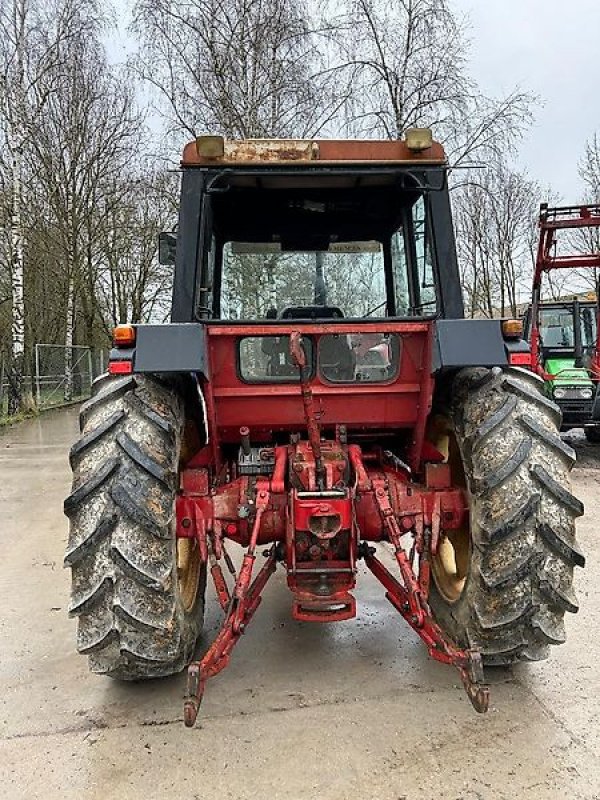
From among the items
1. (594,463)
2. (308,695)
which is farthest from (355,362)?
(594,463)

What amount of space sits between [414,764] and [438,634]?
44 cm

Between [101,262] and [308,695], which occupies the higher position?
[101,262]

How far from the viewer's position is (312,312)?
3.51 meters

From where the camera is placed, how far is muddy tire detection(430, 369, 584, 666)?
2.70 metres

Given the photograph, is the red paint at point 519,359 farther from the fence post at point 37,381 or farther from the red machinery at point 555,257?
the fence post at point 37,381

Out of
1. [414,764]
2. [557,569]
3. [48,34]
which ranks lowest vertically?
[414,764]

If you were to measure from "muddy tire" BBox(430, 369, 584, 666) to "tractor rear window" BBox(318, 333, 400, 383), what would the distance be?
1.47 feet

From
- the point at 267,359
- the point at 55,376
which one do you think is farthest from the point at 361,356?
the point at 55,376

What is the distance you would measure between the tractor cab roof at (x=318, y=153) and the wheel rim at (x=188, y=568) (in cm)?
177

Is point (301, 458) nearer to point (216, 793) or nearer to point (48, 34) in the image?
point (216, 793)

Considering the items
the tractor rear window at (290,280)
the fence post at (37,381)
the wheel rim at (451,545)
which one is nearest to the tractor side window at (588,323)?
the wheel rim at (451,545)

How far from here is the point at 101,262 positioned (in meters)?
Result: 23.0

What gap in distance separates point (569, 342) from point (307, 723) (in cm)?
867

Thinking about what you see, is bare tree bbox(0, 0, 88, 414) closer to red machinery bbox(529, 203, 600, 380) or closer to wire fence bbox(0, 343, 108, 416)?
wire fence bbox(0, 343, 108, 416)
